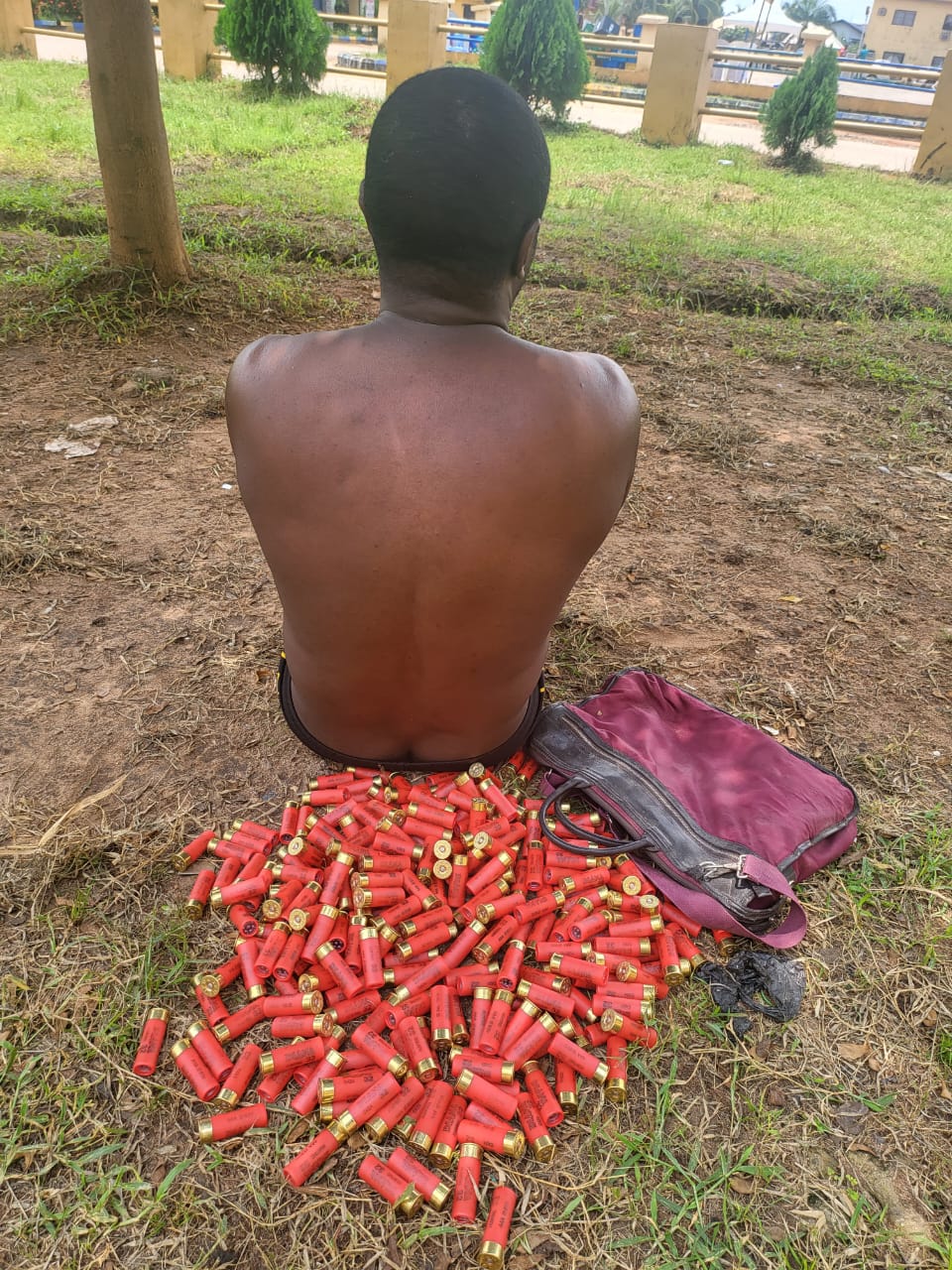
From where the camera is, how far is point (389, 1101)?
1844 mm

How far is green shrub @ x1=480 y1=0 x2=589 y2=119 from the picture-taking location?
13891 millimetres

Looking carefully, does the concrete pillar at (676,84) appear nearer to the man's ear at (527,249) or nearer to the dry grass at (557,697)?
the dry grass at (557,697)

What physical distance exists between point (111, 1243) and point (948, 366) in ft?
22.9

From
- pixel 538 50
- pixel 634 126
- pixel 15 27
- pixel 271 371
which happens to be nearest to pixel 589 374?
pixel 271 371

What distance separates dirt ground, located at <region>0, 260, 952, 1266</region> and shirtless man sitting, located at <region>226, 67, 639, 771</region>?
162 mm

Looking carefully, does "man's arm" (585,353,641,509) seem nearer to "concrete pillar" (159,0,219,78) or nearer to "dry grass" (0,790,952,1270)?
"dry grass" (0,790,952,1270)

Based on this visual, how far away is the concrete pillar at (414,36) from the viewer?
45.8 ft

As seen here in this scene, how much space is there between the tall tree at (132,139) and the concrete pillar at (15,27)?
46.1ft

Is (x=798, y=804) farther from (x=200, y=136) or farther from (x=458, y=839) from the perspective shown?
(x=200, y=136)

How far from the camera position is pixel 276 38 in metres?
13.4

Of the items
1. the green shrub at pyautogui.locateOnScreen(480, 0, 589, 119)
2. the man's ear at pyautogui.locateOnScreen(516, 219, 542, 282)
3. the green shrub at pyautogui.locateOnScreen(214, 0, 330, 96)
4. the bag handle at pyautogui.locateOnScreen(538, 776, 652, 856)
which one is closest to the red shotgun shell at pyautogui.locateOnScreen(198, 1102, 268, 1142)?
the bag handle at pyautogui.locateOnScreen(538, 776, 652, 856)

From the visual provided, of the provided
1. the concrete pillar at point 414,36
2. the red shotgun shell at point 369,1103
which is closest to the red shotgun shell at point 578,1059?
the red shotgun shell at point 369,1103

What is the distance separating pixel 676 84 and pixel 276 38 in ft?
21.4

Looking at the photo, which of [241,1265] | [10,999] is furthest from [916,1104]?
[10,999]
